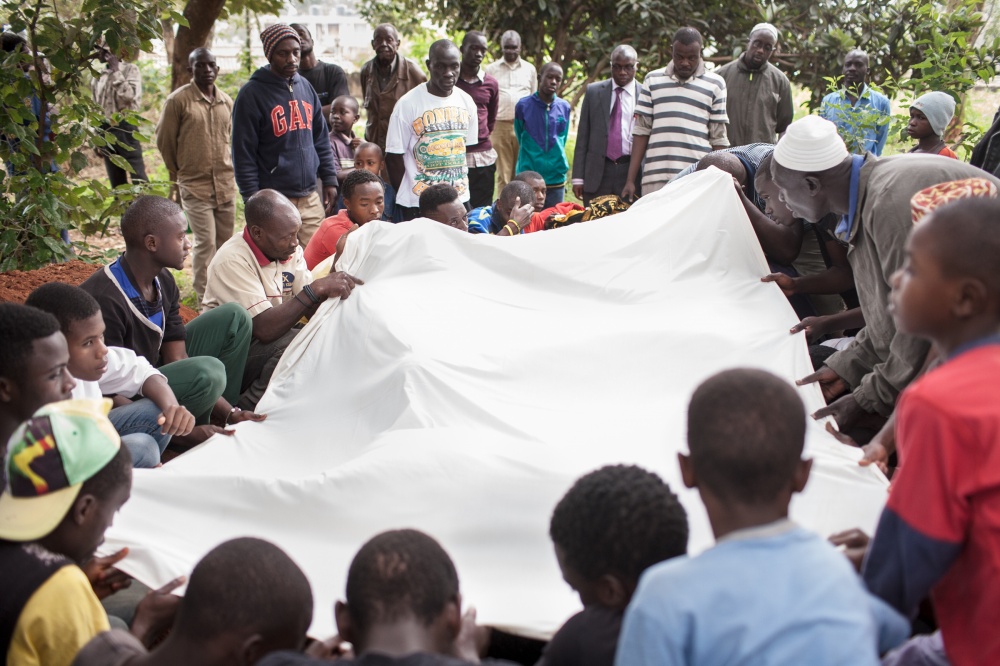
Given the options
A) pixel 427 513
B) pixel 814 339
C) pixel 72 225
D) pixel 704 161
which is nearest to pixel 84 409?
pixel 427 513

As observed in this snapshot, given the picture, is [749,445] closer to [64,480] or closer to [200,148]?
[64,480]

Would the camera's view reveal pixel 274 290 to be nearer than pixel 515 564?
No

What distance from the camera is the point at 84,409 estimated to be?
7.25 ft

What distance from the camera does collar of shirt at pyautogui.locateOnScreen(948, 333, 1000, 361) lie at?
1.77 m

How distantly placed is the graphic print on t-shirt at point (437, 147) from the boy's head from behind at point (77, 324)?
3.38 m

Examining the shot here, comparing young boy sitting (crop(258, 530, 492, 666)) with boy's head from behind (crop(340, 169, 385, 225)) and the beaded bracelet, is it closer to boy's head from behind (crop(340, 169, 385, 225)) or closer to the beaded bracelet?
the beaded bracelet

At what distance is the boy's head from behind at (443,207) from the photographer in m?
5.03

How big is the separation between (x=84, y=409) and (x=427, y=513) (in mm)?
969

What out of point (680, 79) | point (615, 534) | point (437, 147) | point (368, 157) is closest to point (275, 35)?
point (368, 157)

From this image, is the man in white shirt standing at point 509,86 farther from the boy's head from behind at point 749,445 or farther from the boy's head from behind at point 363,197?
the boy's head from behind at point 749,445

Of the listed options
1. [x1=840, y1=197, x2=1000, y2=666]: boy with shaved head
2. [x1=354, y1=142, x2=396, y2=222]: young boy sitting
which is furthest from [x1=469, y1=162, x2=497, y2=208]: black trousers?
[x1=840, y1=197, x2=1000, y2=666]: boy with shaved head

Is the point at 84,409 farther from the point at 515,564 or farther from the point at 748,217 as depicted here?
the point at 748,217

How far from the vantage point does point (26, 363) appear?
2588 mm

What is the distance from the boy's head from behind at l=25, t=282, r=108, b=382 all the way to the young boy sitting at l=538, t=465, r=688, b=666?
1.84 m
